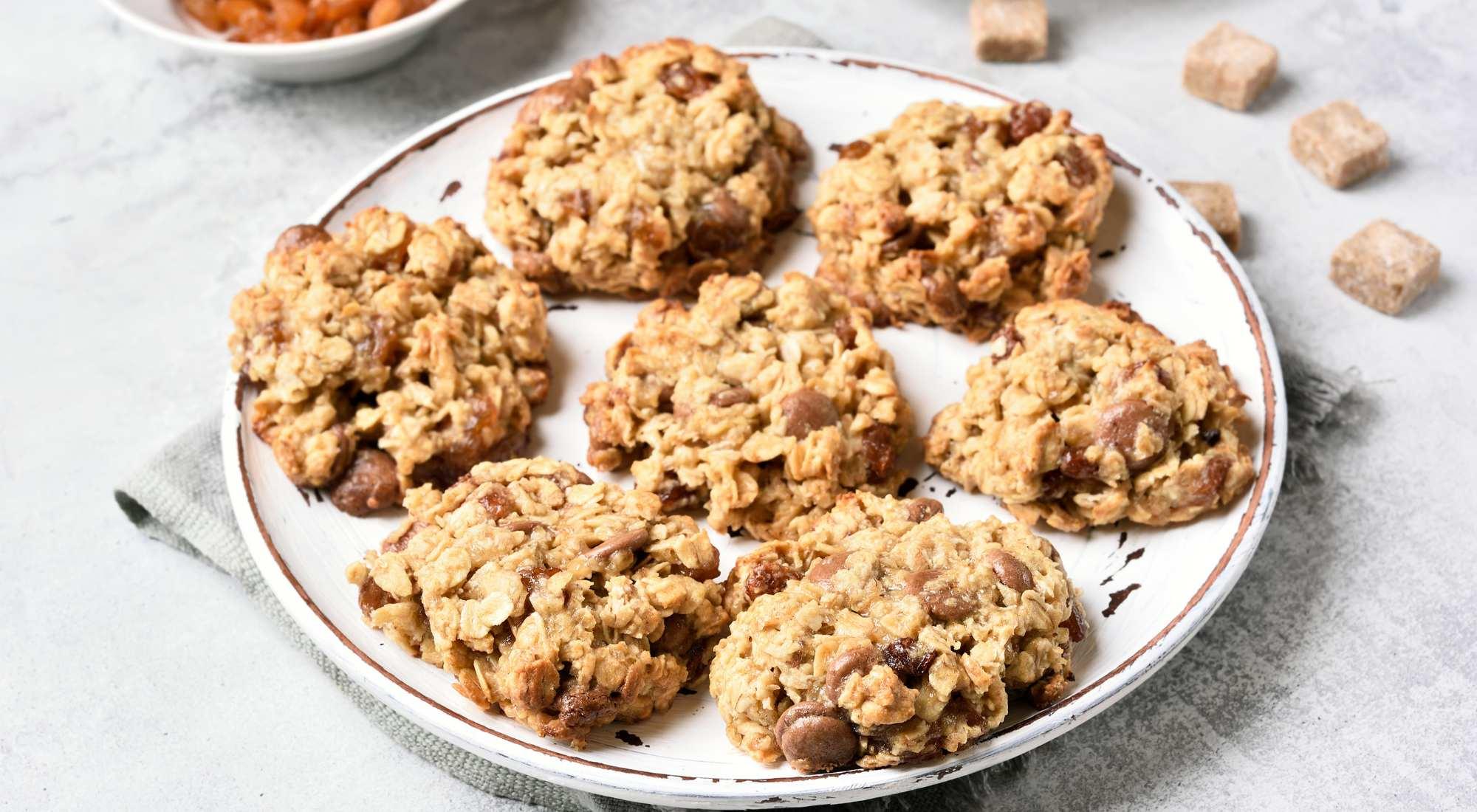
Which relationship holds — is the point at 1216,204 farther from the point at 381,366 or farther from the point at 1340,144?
the point at 381,366

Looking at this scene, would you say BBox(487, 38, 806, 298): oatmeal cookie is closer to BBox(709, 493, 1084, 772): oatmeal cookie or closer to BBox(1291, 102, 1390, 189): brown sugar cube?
BBox(709, 493, 1084, 772): oatmeal cookie

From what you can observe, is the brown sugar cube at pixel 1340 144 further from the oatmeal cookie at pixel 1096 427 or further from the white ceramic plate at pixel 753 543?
the oatmeal cookie at pixel 1096 427

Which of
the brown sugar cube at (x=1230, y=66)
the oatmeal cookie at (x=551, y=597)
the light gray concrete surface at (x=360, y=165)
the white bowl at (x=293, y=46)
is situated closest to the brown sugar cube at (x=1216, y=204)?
the light gray concrete surface at (x=360, y=165)

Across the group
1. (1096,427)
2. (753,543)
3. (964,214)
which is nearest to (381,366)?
(753,543)

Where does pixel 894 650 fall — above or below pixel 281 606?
above

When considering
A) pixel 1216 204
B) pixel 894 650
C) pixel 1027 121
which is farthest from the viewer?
pixel 1216 204

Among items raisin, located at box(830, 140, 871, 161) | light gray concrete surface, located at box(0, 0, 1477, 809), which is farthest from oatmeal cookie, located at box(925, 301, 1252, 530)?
raisin, located at box(830, 140, 871, 161)

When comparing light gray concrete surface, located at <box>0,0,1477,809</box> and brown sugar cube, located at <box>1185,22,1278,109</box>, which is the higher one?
brown sugar cube, located at <box>1185,22,1278,109</box>
